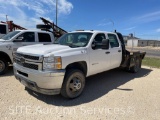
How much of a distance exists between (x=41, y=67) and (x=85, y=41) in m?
1.80

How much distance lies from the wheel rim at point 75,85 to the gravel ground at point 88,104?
28 centimetres

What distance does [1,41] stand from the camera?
22.0 ft

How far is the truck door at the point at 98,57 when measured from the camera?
487 cm

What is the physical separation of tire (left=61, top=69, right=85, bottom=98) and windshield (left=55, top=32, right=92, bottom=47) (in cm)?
96

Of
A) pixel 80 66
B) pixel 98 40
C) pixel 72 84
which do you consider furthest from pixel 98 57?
pixel 72 84

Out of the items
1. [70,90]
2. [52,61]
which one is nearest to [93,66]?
[70,90]

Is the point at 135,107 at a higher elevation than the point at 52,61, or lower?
lower

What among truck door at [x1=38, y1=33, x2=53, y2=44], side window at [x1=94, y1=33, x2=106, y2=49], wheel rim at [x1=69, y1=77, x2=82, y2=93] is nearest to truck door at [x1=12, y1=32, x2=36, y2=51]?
truck door at [x1=38, y1=33, x2=53, y2=44]

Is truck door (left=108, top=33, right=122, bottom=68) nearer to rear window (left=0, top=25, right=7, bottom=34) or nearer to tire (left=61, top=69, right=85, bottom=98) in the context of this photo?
tire (left=61, top=69, right=85, bottom=98)

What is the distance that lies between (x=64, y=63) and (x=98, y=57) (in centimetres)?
155

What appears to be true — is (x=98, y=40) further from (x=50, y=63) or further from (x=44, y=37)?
(x=44, y=37)

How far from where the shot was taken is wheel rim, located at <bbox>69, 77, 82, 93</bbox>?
4297mm

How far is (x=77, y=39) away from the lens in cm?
517

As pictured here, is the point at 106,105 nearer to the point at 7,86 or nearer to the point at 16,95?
the point at 16,95
